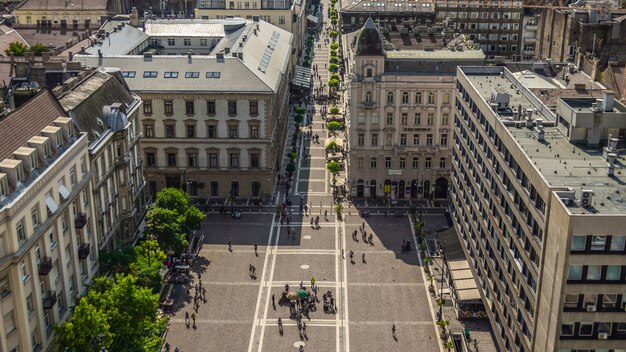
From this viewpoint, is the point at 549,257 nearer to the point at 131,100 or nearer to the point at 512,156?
the point at 512,156

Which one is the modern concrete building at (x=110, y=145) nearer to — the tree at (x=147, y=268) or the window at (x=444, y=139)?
the tree at (x=147, y=268)

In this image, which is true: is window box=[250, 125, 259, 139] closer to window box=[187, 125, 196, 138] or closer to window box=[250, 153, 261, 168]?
window box=[250, 153, 261, 168]

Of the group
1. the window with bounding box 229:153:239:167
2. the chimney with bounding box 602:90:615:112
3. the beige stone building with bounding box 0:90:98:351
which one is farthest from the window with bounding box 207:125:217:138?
the chimney with bounding box 602:90:615:112

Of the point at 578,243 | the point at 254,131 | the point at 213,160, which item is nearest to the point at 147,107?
the point at 213,160

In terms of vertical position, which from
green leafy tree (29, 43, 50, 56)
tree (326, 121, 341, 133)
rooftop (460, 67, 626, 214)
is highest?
rooftop (460, 67, 626, 214)

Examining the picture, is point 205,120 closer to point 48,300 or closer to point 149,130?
point 149,130

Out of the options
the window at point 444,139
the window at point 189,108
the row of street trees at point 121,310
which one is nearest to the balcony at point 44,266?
the row of street trees at point 121,310

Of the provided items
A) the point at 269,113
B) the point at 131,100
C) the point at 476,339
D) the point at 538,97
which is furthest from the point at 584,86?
the point at 131,100
